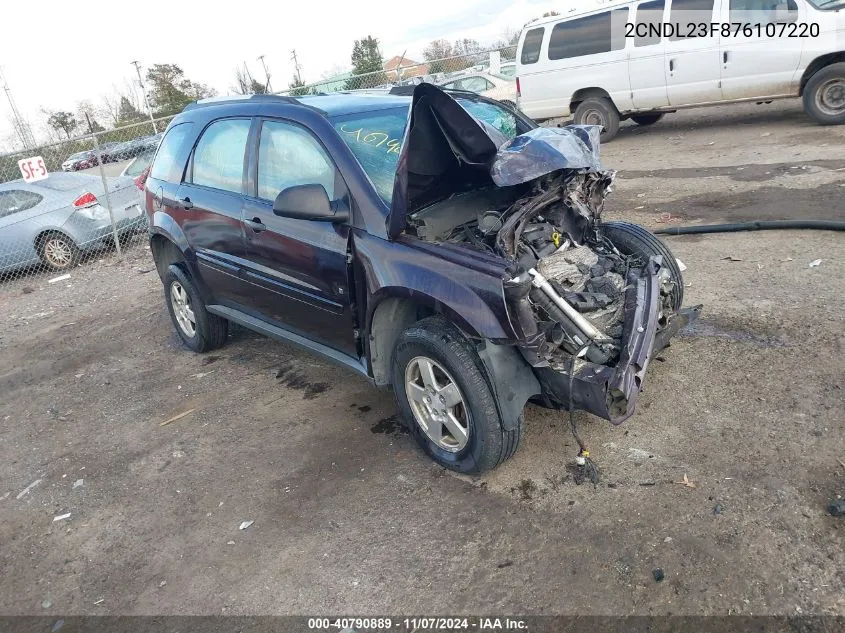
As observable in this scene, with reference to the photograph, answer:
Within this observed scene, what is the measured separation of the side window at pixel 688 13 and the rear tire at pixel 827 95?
187cm

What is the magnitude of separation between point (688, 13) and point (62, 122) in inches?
1118

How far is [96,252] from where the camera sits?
10.3 m

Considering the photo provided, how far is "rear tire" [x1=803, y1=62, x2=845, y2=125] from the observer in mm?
9023

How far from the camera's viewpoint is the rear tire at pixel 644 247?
4.01 meters

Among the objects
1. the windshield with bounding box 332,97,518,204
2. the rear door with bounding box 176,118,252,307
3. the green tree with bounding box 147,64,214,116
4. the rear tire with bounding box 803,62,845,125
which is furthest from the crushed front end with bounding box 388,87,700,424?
the green tree with bounding box 147,64,214,116

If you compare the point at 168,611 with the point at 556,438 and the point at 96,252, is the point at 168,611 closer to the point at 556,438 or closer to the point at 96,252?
the point at 556,438

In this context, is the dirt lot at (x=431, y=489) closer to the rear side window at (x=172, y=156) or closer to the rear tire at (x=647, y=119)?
the rear side window at (x=172, y=156)

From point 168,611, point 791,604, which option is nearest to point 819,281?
point 791,604

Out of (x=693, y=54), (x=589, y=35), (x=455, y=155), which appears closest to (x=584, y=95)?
(x=589, y=35)

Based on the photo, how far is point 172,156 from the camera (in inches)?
202

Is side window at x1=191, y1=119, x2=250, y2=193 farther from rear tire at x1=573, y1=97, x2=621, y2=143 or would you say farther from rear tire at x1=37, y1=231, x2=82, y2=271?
rear tire at x1=573, y1=97, x2=621, y2=143

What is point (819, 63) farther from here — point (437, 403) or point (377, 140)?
point (437, 403)

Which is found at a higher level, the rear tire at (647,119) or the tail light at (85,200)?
the tail light at (85,200)

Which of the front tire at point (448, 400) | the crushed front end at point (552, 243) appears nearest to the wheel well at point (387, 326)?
the front tire at point (448, 400)
